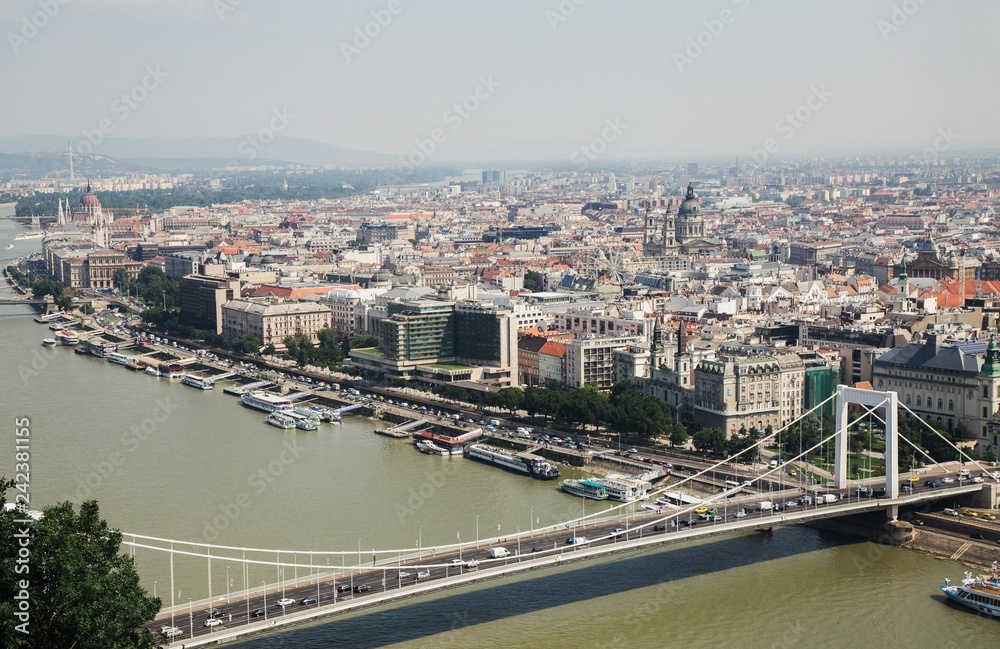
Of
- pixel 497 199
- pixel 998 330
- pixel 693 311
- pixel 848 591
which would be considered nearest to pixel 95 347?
pixel 693 311

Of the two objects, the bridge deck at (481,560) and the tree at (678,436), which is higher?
the bridge deck at (481,560)

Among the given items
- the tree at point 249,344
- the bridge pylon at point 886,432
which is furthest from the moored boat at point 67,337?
the bridge pylon at point 886,432

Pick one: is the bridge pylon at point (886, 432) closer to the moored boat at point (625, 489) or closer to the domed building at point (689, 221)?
the moored boat at point (625, 489)

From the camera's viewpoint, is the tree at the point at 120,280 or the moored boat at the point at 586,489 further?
the tree at the point at 120,280

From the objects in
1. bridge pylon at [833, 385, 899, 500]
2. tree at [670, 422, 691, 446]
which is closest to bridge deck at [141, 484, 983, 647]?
bridge pylon at [833, 385, 899, 500]

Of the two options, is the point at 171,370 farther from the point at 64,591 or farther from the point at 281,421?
the point at 64,591

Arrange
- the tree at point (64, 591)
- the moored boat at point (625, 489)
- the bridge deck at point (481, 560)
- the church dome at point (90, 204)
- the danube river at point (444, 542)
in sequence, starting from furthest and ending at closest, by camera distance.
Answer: the church dome at point (90, 204)
the moored boat at point (625, 489)
the danube river at point (444, 542)
the bridge deck at point (481, 560)
the tree at point (64, 591)

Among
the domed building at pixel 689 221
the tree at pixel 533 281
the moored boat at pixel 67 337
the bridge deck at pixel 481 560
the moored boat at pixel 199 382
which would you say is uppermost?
the domed building at pixel 689 221
